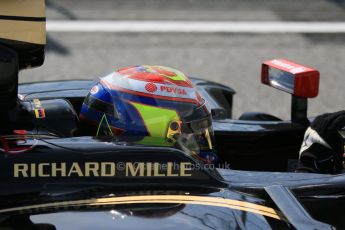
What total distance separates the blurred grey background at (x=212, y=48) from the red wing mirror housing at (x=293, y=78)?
91.7 inches

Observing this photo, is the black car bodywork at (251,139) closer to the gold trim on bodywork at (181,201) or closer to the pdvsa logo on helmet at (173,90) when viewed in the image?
the pdvsa logo on helmet at (173,90)

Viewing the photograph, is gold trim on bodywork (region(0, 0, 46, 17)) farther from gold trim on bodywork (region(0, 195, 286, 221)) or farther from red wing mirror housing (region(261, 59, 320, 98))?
red wing mirror housing (region(261, 59, 320, 98))

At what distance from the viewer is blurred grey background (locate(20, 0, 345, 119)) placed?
6.41m

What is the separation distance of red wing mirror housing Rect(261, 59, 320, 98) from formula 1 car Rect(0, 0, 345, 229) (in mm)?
805

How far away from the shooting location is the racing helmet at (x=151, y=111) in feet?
8.30

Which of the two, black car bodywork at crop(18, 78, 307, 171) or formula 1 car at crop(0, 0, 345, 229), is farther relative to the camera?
black car bodywork at crop(18, 78, 307, 171)

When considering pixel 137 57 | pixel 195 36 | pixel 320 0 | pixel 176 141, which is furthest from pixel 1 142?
pixel 320 0

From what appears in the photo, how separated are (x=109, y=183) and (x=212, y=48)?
5.21 meters

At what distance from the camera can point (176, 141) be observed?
100 inches

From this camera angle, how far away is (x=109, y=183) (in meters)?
2.30

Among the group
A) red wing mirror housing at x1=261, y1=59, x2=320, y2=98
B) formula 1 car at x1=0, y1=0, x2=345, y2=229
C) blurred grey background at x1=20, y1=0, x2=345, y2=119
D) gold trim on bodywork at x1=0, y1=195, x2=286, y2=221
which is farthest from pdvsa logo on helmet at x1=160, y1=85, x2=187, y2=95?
blurred grey background at x1=20, y1=0, x2=345, y2=119

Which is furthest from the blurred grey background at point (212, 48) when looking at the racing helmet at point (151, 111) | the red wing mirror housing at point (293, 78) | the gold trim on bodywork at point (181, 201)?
the gold trim on bodywork at point (181, 201)

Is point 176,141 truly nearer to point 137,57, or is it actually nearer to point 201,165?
point 201,165

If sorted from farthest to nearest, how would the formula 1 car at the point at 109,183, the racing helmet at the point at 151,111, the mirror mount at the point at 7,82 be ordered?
the racing helmet at the point at 151,111 → the mirror mount at the point at 7,82 → the formula 1 car at the point at 109,183
